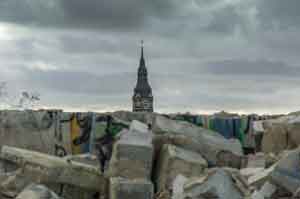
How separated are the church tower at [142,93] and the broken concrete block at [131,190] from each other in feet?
90.3

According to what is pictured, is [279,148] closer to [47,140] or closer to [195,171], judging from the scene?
[195,171]

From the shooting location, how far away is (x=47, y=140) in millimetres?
12672

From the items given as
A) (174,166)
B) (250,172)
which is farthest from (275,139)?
(174,166)

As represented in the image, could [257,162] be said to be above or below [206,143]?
below

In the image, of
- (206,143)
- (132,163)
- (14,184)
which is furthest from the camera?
(206,143)

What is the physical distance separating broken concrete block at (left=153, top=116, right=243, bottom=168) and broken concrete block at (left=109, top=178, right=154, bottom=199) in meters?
1.82

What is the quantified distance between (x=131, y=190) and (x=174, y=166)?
36.3 inches

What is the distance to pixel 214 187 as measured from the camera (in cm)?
767

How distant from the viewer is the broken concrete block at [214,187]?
25.0 feet

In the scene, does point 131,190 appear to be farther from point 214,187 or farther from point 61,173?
point 214,187

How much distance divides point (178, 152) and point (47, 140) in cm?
394

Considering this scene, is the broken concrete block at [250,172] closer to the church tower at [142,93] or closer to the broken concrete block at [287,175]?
the broken concrete block at [287,175]

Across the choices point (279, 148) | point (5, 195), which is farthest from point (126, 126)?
point (5, 195)

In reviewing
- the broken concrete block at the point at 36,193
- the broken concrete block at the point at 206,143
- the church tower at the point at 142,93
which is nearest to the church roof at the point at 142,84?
the church tower at the point at 142,93
